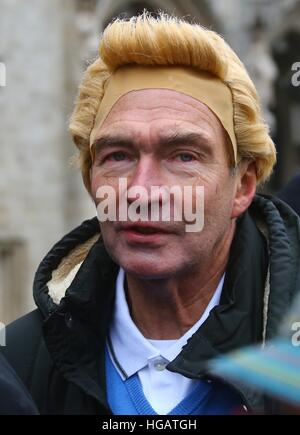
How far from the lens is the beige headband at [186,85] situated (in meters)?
2.31

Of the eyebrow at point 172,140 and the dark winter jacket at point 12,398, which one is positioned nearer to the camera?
the dark winter jacket at point 12,398

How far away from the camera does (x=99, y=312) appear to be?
2457mm

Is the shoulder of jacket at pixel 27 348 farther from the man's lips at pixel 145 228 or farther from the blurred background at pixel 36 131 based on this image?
the blurred background at pixel 36 131

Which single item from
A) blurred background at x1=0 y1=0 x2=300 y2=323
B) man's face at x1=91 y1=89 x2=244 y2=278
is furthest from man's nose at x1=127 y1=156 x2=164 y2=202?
blurred background at x1=0 y1=0 x2=300 y2=323

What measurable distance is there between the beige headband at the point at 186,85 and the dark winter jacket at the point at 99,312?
0.68ft

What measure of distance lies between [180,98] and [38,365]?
26.8 inches

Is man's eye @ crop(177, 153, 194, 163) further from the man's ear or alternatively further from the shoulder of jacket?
the shoulder of jacket

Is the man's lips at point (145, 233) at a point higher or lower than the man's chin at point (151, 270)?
higher

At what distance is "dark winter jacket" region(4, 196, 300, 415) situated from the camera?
7.38 ft

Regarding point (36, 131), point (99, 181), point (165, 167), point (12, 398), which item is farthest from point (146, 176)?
point (36, 131)

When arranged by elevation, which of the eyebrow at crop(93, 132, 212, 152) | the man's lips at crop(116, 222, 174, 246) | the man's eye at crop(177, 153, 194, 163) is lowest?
the man's lips at crop(116, 222, 174, 246)

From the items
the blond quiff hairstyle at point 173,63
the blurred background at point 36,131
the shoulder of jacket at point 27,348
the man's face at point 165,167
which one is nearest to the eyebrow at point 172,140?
the man's face at point 165,167
